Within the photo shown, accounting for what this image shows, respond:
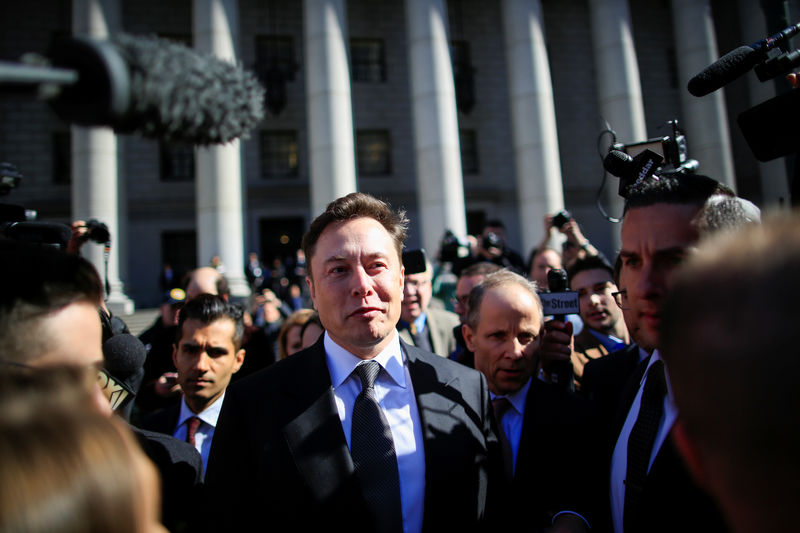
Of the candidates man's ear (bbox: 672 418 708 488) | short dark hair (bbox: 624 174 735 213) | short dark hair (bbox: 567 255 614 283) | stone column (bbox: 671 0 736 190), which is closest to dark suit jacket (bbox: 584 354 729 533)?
man's ear (bbox: 672 418 708 488)

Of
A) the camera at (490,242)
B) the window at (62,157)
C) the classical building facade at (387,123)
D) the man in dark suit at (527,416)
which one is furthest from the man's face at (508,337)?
the window at (62,157)

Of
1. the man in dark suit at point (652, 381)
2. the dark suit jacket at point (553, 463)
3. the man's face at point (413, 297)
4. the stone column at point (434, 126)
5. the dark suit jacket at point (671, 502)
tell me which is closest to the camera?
the dark suit jacket at point (671, 502)

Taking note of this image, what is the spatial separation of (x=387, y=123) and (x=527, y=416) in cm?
2122

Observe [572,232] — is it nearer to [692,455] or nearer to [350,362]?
[350,362]

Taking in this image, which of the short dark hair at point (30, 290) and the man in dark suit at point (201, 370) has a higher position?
the short dark hair at point (30, 290)

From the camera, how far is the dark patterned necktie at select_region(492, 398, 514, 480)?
252cm

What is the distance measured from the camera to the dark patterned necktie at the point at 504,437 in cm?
252

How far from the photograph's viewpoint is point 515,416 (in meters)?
2.77

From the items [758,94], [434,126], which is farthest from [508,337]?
[758,94]

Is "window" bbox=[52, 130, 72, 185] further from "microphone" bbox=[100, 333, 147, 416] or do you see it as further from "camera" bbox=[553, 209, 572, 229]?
"microphone" bbox=[100, 333, 147, 416]

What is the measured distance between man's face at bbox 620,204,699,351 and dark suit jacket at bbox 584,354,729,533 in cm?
42

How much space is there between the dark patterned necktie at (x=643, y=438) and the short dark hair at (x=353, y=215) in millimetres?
→ 1238

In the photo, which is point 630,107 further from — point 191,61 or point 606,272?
point 191,61

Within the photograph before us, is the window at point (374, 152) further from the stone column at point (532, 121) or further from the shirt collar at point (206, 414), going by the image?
the shirt collar at point (206, 414)
